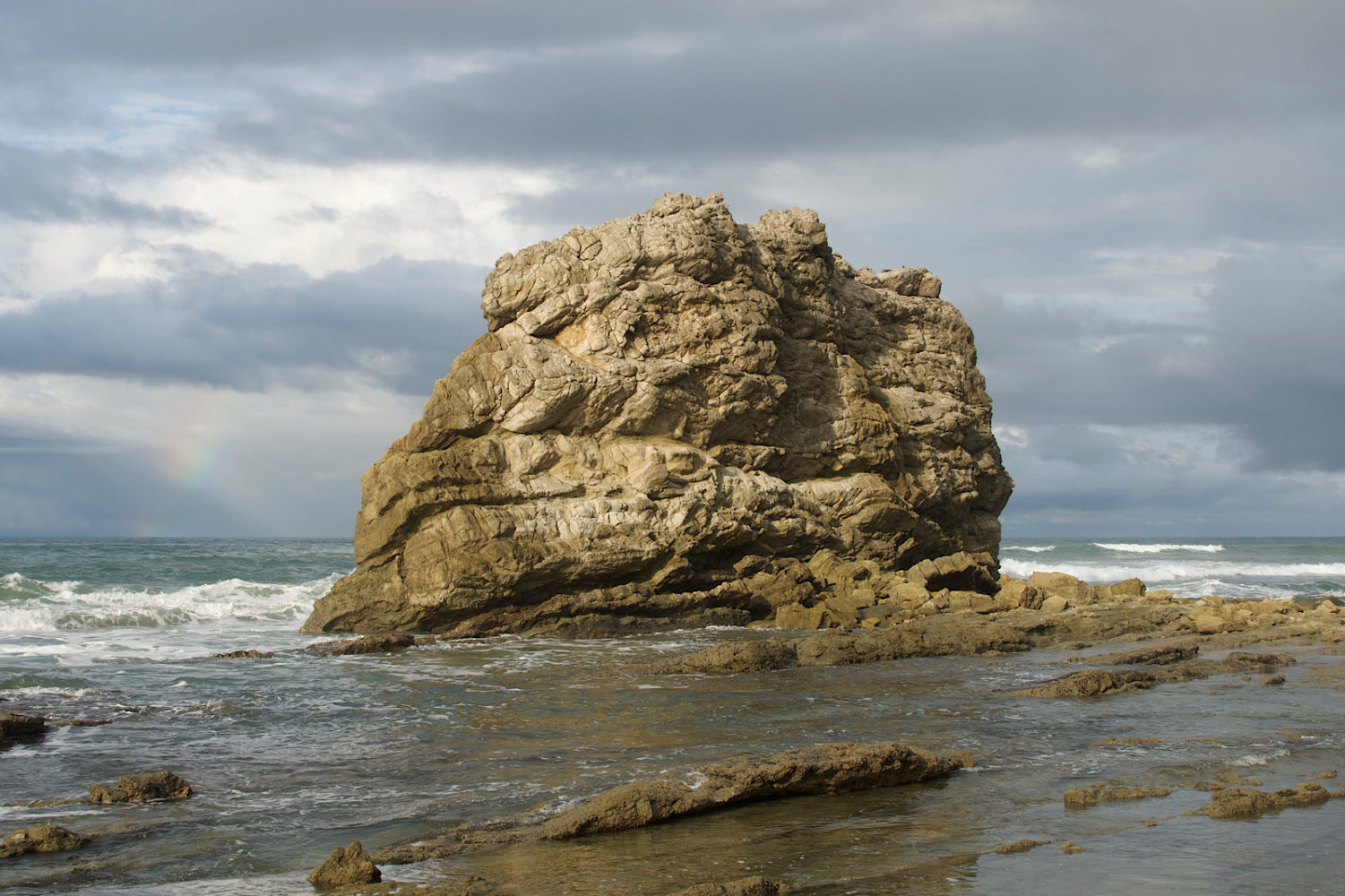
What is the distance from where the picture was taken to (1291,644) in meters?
19.3

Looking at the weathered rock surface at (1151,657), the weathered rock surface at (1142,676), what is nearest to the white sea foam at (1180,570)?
the weathered rock surface at (1151,657)

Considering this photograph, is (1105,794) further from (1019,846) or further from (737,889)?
(737,889)

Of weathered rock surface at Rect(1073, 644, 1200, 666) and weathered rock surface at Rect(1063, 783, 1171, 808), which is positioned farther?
weathered rock surface at Rect(1073, 644, 1200, 666)

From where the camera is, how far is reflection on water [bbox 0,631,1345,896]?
21.7 ft

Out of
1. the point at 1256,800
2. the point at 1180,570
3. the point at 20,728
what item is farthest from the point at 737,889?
the point at 1180,570

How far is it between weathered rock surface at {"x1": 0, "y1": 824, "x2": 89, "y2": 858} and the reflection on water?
20cm

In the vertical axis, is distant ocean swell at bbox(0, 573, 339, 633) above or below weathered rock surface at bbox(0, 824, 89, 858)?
below

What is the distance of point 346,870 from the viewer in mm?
6543

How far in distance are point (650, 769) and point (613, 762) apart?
0.55 m

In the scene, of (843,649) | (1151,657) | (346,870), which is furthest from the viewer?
(843,649)

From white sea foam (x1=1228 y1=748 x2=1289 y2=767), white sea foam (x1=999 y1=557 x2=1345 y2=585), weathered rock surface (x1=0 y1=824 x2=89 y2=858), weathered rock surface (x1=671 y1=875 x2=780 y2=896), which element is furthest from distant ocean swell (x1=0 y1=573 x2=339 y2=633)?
white sea foam (x1=999 y1=557 x2=1345 y2=585)

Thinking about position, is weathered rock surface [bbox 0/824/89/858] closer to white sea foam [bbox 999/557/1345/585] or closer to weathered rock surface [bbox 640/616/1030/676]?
weathered rock surface [bbox 640/616/1030/676]

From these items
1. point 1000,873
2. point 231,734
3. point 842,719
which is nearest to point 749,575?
point 842,719

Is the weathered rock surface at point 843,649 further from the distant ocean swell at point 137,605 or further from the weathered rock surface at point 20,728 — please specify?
the distant ocean swell at point 137,605
